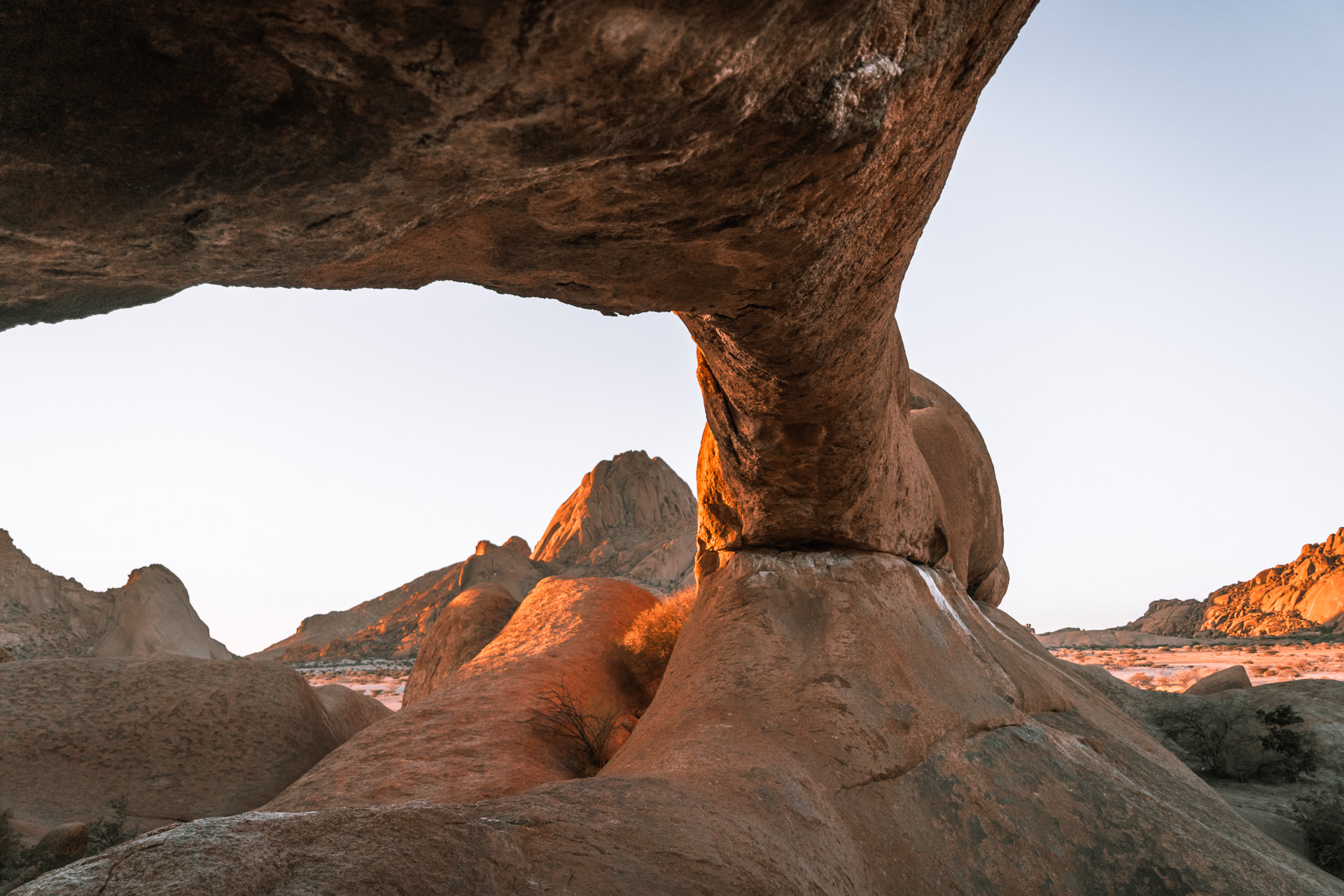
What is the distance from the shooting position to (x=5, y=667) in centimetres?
778

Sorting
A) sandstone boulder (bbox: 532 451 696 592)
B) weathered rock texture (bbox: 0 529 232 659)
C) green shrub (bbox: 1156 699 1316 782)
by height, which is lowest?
green shrub (bbox: 1156 699 1316 782)

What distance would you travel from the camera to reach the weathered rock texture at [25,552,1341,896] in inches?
105

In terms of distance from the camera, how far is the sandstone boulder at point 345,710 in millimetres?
9102

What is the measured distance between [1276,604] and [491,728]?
57.4m

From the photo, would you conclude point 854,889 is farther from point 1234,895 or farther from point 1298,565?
point 1298,565

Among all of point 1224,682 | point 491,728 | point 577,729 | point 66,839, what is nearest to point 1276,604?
point 1224,682

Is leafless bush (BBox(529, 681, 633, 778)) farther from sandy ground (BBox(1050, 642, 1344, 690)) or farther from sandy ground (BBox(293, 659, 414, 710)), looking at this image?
sandy ground (BBox(1050, 642, 1344, 690))

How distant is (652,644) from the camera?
10.5 metres

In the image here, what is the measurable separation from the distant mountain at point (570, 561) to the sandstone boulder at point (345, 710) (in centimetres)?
2563

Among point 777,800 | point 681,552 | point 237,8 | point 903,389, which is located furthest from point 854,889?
point 681,552

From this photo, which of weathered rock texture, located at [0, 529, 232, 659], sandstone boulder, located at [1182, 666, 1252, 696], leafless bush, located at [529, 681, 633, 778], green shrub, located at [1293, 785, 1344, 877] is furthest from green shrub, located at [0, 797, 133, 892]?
sandstone boulder, located at [1182, 666, 1252, 696]

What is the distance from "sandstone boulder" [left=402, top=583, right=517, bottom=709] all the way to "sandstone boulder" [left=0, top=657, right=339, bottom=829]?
16.0 feet

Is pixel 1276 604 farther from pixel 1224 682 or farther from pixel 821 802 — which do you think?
pixel 821 802

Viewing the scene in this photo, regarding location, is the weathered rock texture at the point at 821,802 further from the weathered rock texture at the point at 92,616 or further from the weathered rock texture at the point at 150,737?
the weathered rock texture at the point at 92,616
